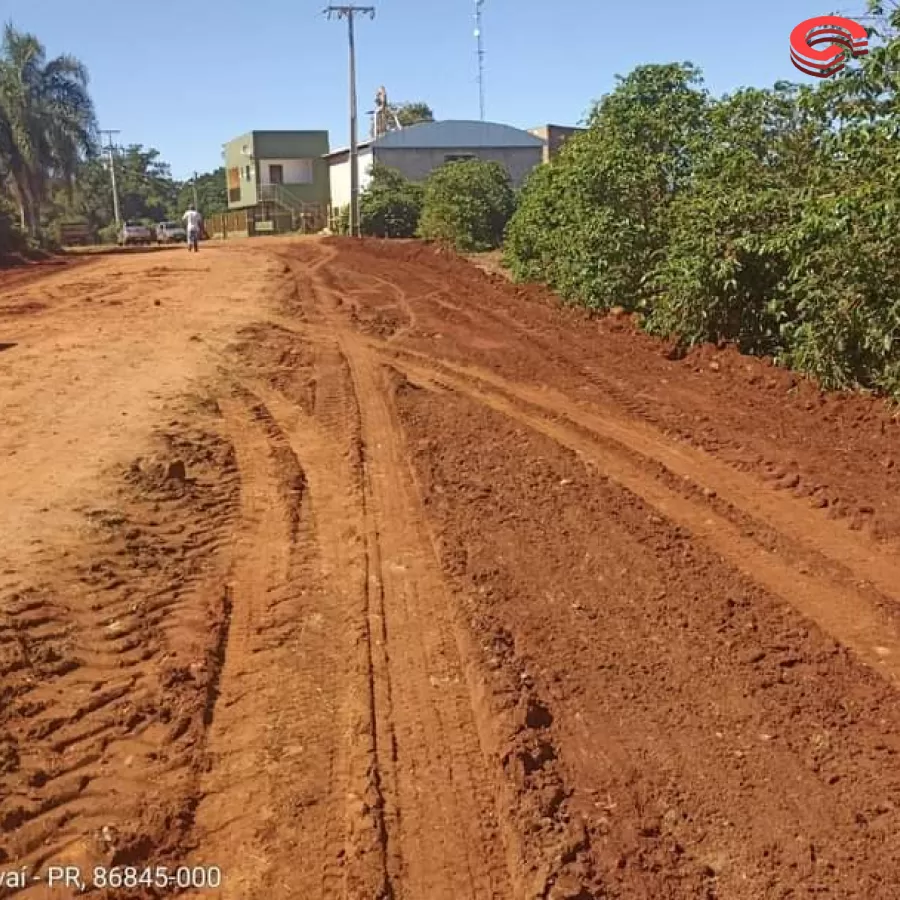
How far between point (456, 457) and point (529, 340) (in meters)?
5.04

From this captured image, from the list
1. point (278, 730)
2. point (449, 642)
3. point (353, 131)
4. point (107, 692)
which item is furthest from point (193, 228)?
point (278, 730)

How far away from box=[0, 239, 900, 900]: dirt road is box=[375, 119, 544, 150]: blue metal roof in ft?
140

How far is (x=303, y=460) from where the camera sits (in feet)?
24.7

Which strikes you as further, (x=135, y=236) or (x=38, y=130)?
(x=135, y=236)

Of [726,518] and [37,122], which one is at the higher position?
[37,122]

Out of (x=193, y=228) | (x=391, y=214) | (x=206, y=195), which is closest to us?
(x=193, y=228)

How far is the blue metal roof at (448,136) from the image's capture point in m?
49.5

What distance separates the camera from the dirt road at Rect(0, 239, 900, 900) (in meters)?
3.30

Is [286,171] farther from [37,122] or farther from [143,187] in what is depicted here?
[143,187]

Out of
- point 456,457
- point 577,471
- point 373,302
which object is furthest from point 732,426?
point 373,302

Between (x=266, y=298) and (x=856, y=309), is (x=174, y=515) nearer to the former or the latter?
(x=856, y=309)

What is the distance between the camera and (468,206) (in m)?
27.6

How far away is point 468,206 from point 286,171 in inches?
1403

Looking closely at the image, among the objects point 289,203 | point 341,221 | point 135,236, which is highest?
point 289,203
